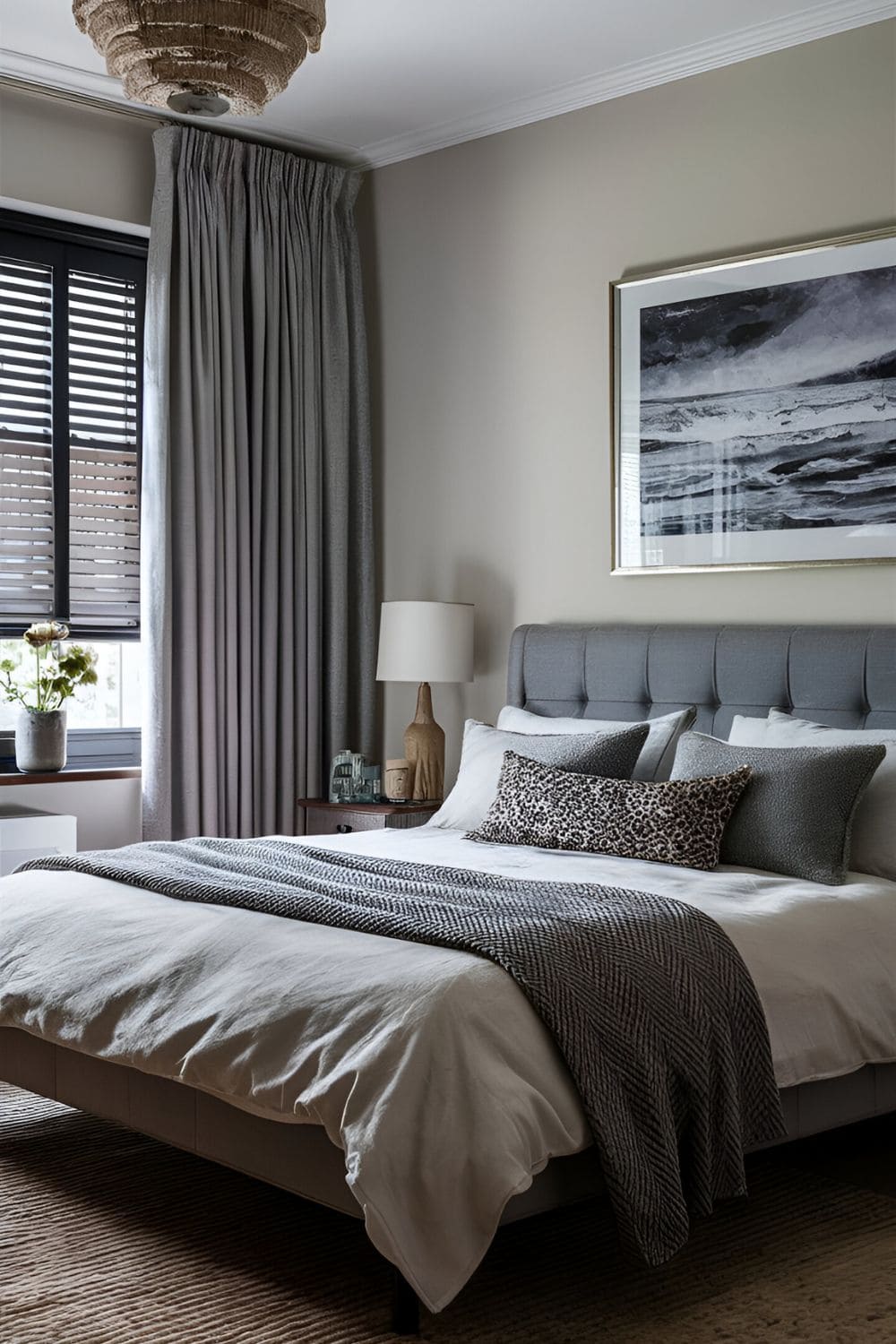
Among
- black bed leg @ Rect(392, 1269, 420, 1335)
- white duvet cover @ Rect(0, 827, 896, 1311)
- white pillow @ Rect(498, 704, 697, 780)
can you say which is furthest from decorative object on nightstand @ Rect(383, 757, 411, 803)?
black bed leg @ Rect(392, 1269, 420, 1335)

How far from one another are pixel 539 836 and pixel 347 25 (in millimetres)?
2453

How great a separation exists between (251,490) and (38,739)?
45.5 inches

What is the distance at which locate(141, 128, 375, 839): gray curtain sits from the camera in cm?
505

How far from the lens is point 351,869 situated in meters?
3.46

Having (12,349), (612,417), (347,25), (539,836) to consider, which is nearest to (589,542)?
(612,417)

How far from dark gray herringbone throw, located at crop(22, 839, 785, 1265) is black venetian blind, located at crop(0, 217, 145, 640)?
7.26 feet

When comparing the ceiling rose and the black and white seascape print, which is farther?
the black and white seascape print

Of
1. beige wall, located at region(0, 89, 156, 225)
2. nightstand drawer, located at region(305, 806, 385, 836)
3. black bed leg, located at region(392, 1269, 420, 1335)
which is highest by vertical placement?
beige wall, located at region(0, 89, 156, 225)

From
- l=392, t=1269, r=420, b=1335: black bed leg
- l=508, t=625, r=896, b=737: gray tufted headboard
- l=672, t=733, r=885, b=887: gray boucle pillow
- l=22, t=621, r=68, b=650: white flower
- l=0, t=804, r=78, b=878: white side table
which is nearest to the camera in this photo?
l=392, t=1269, r=420, b=1335: black bed leg

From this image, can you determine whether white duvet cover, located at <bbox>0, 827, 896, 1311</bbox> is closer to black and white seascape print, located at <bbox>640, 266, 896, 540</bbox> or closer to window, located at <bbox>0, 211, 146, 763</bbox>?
black and white seascape print, located at <bbox>640, 266, 896, 540</bbox>

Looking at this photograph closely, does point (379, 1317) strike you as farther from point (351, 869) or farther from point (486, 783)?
point (486, 783)

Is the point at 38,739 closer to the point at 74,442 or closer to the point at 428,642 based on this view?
the point at 74,442

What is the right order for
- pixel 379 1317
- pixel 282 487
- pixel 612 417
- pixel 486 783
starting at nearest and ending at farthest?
pixel 379 1317
pixel 486 783
pixel 612 417
pixel 282 487

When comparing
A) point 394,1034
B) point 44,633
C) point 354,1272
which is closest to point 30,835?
point 44,633
